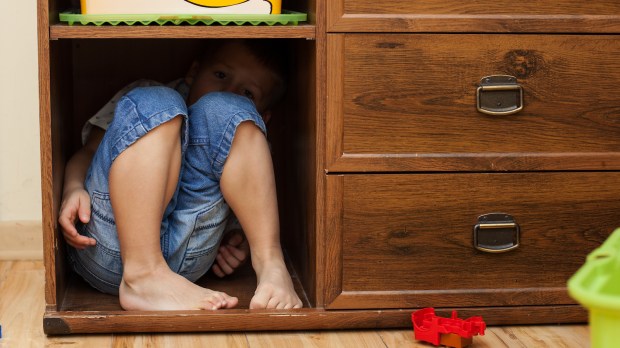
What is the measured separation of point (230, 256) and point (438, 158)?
402 mm

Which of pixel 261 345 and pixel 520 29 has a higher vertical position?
pixel 520 29

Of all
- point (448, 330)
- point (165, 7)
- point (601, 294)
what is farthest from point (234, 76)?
point (601, 294)

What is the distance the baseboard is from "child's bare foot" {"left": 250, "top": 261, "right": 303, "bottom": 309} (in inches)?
20.1

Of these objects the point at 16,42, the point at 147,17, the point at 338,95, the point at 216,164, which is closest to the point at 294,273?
the point at 216,164

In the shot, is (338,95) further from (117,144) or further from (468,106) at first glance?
(117,144)

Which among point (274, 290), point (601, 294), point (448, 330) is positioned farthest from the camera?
point (274, 290)

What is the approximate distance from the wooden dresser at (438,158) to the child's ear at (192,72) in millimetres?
309

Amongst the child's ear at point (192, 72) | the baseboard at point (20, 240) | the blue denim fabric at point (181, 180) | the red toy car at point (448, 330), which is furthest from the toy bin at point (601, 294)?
the baseboard at point (20, 240)

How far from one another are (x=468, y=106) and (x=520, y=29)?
0.38 ft

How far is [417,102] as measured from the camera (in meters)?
1.20

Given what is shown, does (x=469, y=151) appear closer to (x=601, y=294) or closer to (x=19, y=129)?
(x=601, y=294)

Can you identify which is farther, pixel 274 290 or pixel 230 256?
pixel 230 256

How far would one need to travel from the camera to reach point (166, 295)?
4.07ft

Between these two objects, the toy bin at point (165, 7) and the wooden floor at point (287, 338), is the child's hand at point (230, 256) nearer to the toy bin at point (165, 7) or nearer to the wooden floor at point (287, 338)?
the wooden floor at point (287, 338)
